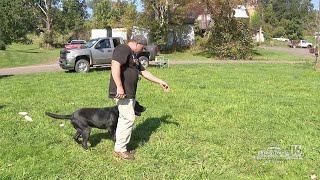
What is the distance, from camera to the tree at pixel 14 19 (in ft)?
156

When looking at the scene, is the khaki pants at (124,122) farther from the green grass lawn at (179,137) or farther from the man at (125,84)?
the green grass lawn at (179,137)

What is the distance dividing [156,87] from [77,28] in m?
52.8

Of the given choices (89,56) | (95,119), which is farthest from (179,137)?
(89,56)

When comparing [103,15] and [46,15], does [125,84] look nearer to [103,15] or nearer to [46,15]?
[46,15]

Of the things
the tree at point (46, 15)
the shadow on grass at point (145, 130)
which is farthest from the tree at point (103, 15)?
the shadow on grass at point (145, 130)

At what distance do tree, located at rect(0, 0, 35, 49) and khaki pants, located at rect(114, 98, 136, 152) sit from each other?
45457 mm

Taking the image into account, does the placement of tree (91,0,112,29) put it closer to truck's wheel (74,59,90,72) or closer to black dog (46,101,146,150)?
truck's wheel (74,59,90,72)

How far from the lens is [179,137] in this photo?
6.08 m

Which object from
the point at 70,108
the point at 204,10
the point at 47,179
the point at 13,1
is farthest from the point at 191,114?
the point at 13,1

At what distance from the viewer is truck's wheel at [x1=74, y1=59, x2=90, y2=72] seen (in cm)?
1766

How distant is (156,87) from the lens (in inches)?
455

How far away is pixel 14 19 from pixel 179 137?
157 ft

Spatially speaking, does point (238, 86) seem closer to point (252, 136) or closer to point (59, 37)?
point (252, 136)

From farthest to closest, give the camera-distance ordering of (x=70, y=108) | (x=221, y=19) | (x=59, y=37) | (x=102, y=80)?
(x=59, y=37), (x=221, y=19), (x=102, y=80), (x=70, y=108)
